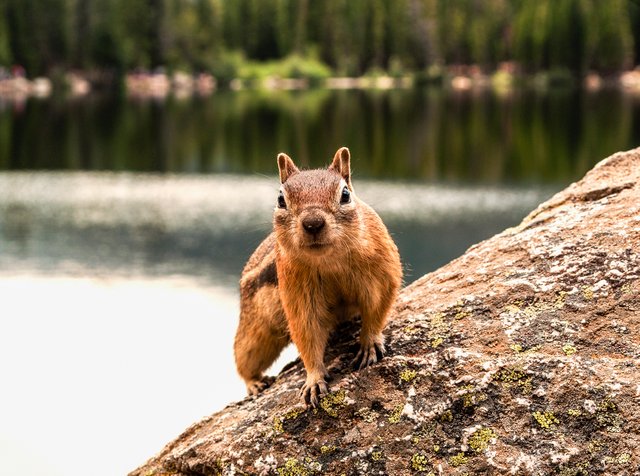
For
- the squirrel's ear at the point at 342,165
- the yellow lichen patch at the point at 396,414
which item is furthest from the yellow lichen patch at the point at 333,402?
the squirrel's ear at the point at 342,165

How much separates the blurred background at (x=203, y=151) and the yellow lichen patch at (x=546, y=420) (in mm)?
1858

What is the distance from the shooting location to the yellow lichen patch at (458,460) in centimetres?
357

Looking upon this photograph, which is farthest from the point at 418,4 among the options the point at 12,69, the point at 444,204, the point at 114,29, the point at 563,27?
the point at 444,204

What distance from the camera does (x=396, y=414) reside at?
149 inches

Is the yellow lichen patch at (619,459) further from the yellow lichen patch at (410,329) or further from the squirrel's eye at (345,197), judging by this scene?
the squirrel's eye at (345,197)

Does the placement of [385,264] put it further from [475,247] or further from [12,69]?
[12,69]

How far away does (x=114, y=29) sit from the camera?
121m

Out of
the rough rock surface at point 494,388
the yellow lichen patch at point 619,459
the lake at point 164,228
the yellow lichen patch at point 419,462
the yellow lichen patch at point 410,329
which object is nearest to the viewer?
the yellow lichen patch at point 619,459

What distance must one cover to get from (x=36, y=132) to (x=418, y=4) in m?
90.9

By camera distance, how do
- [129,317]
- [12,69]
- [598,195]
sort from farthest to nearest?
[12,69] → [129,317] → [598,195]

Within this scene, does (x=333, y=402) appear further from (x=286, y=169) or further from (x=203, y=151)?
(x=203, y=151)

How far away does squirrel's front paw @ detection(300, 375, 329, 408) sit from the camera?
394cm

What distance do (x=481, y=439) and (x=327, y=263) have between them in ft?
3.35

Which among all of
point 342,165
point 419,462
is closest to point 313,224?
point 342,165
